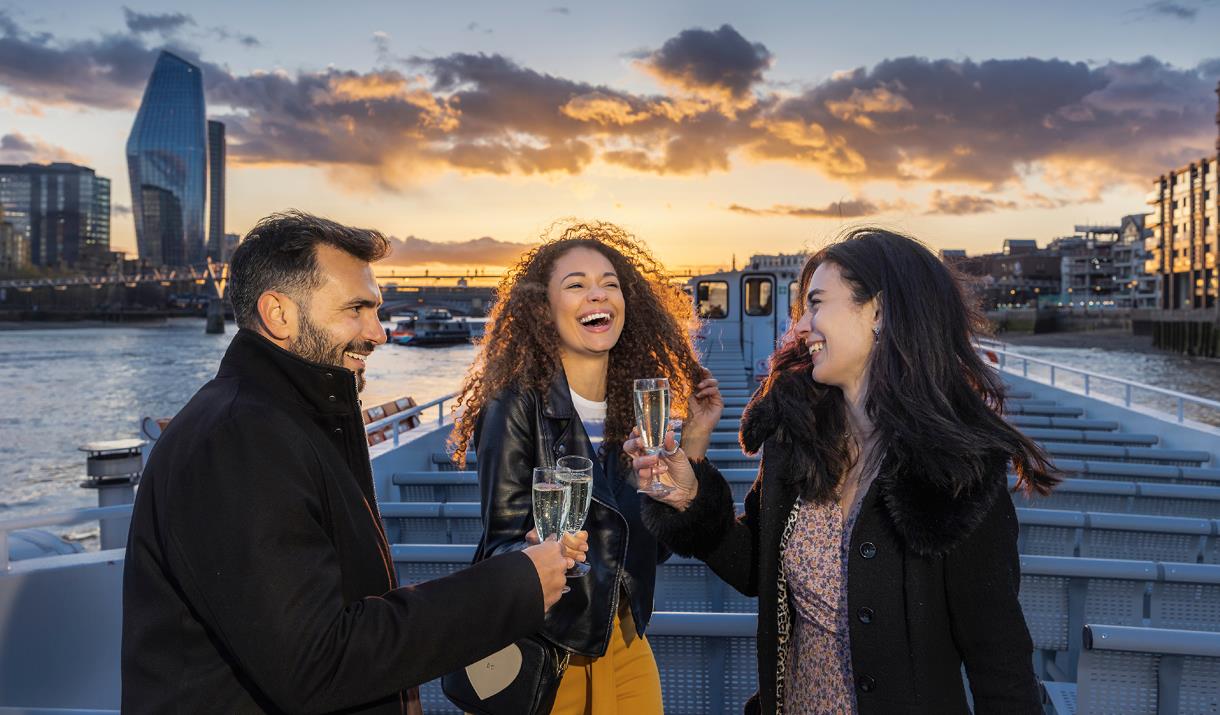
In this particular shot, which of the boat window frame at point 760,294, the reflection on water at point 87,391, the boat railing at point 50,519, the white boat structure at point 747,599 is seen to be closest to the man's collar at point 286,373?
the white boat structure at point 747,599

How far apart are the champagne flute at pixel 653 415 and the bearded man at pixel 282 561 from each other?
0.48 metres

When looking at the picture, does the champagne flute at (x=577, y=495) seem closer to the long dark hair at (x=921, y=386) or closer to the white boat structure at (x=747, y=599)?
the long dark hair at (x=921, y=386)

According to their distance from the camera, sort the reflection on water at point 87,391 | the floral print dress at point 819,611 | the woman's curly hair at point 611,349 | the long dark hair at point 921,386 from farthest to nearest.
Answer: the reflection on water at point 87,391, the woman's curly hair at point 611,349, the floral print dress at point 819,611, the long dark hair at point 921,386

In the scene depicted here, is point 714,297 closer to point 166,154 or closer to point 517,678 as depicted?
point 517,678

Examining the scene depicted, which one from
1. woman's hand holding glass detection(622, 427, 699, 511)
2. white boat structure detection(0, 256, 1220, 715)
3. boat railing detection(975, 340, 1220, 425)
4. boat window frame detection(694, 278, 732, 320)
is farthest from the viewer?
boat window frame detection(694, 278, 732, 320)

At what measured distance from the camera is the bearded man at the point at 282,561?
1366mm

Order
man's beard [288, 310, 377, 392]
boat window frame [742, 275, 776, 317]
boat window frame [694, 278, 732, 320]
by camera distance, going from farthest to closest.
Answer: boat window frame [694, 278, 732, 320] → boat window frame [742, 275, 776, 317] → man's beard [288, 310, 377, 392]

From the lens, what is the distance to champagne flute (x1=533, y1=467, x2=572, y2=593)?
1.77 m

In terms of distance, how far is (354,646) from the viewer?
140 centimetres

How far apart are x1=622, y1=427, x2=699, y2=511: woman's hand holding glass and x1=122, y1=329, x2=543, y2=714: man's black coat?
57cm

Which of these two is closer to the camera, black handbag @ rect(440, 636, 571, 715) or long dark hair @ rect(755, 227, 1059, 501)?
long dark hair @ rect(755, 227, 1059, 501)

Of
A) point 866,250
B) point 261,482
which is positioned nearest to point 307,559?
point 261,482

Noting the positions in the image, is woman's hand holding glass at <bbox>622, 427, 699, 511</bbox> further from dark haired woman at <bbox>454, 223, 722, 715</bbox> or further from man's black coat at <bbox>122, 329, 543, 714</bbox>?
man's black coat at <bbox>122, 329, 543, 714</bbox>

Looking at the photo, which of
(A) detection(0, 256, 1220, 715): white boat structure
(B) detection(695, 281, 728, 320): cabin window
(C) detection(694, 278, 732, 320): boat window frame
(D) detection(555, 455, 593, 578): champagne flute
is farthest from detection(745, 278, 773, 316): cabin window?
(D) detection(555, 455, 593, 578): champagne flute
